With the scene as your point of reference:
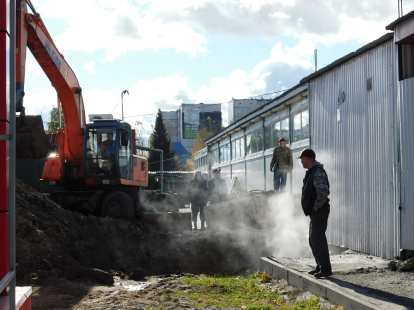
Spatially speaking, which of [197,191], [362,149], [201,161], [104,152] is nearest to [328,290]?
[362,149]

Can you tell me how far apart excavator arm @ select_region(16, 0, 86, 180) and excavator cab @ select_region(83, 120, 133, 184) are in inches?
10.9

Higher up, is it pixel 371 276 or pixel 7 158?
pixel 7 158

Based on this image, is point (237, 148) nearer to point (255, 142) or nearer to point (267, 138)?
point (255, 142)

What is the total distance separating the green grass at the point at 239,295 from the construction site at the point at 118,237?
4 centimetres

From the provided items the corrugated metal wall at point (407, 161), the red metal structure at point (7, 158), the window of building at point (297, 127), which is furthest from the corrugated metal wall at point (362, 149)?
the red metal structure at point (7, 158)

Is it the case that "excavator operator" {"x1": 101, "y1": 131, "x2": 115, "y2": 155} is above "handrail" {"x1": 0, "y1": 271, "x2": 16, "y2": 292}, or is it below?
above

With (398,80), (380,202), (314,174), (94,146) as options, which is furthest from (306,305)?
(94,146)

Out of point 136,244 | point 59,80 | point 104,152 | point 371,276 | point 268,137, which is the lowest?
point 136,244

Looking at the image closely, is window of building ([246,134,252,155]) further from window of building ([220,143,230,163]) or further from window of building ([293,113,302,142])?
window of building ([293,113,302,142])

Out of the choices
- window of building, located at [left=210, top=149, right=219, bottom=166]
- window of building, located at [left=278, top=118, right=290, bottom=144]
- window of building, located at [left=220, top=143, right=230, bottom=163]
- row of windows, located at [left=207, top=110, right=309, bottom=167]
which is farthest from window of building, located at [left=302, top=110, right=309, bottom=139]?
window of building, located at [left=210, top=149, right=219, bottom=166]

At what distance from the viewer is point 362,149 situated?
10.9 m

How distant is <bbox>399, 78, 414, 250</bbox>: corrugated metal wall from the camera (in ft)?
29.0

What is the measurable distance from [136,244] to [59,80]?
4.70 metres

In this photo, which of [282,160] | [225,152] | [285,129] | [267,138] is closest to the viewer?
[282,160]
